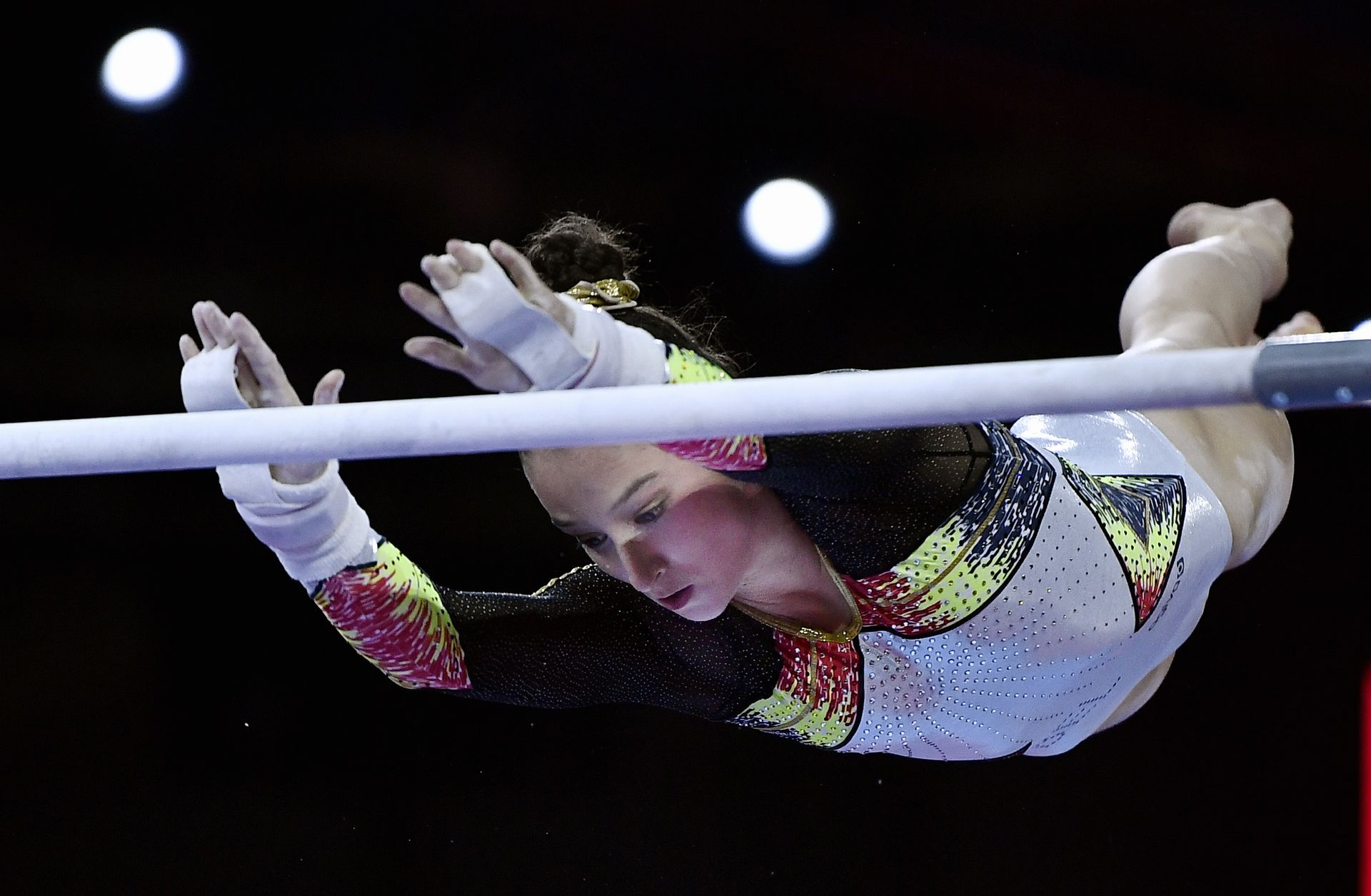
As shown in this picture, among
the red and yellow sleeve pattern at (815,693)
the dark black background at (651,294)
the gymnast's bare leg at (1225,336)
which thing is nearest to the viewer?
the red and yellow sleeve pattern at (815,693)

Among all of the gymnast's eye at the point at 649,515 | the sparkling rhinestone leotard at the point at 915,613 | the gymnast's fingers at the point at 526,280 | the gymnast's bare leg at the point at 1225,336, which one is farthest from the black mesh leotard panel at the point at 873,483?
the gymnast's bare leg at the point at 1225,336

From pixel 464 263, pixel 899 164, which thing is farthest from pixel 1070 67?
pixel 464 263

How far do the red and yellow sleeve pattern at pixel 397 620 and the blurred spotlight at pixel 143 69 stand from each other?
3.78ft

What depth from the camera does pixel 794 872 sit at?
7.34 ft

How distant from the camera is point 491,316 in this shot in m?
0.90

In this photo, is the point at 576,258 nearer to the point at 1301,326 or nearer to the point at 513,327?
the point at 513,327

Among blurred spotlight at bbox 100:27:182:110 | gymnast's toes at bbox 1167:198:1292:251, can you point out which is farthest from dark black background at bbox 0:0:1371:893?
gymnast's toes at bbox 1167:198:1292:251

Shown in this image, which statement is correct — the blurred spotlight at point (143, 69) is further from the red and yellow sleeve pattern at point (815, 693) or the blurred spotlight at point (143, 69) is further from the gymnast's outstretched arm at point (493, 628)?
the red and yellow sleeve pattern at point (815, 693)

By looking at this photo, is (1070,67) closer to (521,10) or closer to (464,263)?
(521,10)

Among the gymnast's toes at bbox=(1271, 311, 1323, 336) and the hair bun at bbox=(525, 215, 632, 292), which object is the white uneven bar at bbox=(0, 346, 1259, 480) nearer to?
the hair bun at bbox=(525, 215, 632, 292)

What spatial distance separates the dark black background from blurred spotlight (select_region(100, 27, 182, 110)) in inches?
1.0

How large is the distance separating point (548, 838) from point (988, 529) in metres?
1.20

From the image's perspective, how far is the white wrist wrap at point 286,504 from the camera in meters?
1.07

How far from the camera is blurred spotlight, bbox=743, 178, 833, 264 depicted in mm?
2246
